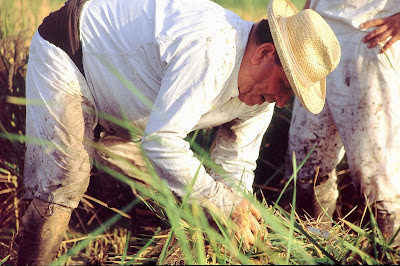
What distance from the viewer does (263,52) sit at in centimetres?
214

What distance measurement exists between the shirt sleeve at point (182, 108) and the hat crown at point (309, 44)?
0.27 meters

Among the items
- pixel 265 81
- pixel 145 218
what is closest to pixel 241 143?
pixel 265 81

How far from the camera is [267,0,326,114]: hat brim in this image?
206 cm

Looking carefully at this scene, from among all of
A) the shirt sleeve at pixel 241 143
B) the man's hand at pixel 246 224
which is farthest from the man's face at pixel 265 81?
the man's hand at pixel 246 224

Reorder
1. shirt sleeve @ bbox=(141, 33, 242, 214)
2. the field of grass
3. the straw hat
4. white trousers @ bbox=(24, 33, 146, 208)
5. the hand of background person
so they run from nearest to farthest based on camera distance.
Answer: the field of grass, shirt sleeve @ bbox=(141, 33, 242, 214), the straw hat, white trousers @ bbox=(24, 33, 146, 208), the hand of background person

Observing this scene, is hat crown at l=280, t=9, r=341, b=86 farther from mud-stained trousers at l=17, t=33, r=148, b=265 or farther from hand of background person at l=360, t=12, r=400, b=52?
mud-stained trousers at l=17, t=33, r=148, b=265

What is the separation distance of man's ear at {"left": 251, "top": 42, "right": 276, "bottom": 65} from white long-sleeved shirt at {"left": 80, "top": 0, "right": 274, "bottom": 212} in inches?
2.2

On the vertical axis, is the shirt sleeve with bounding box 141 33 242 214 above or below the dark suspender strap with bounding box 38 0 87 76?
below

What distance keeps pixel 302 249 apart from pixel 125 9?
45.0 inches

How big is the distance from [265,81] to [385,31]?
0.77 metres

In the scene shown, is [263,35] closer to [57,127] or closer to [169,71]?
[169,71]

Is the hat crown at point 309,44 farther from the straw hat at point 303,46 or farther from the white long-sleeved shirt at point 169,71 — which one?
the white long-sleeved shirt at point 169,71

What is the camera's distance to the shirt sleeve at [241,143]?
8.48ft

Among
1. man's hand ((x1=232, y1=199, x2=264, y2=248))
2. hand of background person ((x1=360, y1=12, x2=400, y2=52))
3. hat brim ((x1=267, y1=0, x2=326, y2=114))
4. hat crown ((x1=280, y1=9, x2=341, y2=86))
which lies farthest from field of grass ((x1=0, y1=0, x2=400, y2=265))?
hand of background person ((x1=360, y1=12, x2=400, y2=52))
